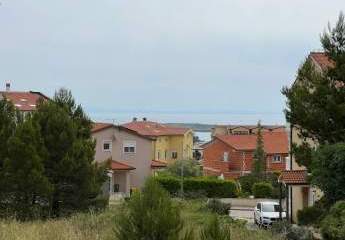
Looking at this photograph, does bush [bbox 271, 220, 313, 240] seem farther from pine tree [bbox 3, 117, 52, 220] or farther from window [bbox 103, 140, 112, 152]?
window [bbox 103, 140, 112, 152]

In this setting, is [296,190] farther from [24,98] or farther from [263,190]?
[24,98]

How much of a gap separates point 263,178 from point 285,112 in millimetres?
40538

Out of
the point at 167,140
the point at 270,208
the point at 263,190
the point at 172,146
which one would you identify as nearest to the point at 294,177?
the point at 270,208

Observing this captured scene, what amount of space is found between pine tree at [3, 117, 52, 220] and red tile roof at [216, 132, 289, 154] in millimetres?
57521

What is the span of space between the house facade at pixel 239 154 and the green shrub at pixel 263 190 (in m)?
18.4

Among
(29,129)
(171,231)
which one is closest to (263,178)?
(29,129)

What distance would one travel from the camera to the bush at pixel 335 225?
16.9m

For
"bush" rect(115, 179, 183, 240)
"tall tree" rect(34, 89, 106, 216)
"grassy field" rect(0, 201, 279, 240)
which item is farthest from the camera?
"tall tree" rect(34, 89, 106, 216)

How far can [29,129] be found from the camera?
23.0 metres

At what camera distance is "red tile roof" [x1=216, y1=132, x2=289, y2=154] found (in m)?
80.2

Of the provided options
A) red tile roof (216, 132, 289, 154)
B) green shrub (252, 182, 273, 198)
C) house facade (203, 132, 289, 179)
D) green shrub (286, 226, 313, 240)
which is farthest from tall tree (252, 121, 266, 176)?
green shrub (286, 226, 313, 240)

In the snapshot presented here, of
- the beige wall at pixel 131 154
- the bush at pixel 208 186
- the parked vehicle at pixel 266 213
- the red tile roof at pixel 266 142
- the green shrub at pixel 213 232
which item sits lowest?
the parked vehicle at pixel 266 213

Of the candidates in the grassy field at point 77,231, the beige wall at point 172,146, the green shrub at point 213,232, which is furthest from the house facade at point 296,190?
the beige wall at point 172,146

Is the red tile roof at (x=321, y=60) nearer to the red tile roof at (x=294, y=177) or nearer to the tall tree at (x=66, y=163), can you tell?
the red tile roof at (x=294, y=177)
